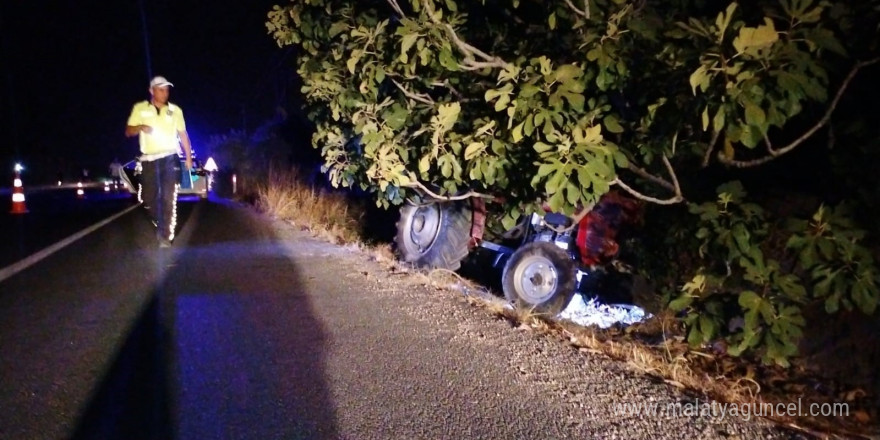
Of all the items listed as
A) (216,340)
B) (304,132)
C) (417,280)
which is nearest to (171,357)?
(216,340)

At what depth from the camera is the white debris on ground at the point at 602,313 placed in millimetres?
7707

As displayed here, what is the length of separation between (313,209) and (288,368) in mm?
10474

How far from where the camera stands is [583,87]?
4.48 metres

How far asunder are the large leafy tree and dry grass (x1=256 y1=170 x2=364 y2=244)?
4767 mm

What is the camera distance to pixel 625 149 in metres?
5.06

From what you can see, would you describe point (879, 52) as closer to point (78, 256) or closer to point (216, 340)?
point (216, 340)

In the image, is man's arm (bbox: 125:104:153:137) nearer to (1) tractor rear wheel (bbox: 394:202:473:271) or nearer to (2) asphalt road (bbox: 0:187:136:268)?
(2) asphalt road (bbox: 0:187:136:268)

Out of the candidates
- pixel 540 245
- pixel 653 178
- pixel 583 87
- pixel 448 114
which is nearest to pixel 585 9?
pixel 583 87

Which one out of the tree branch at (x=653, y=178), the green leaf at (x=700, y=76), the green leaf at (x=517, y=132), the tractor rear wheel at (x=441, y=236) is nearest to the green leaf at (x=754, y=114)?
the green leaf at (x=700, y=76)

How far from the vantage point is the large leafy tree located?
3.73m

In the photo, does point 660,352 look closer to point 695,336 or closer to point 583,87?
point 695,336

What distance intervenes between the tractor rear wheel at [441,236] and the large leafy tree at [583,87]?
4.92ft

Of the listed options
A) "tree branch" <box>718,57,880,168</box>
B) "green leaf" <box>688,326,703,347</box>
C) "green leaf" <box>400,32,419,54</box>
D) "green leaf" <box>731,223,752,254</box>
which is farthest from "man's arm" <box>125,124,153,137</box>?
"green leaf" <box>731,223,752,254</box>

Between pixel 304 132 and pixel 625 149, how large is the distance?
17.8 meters
